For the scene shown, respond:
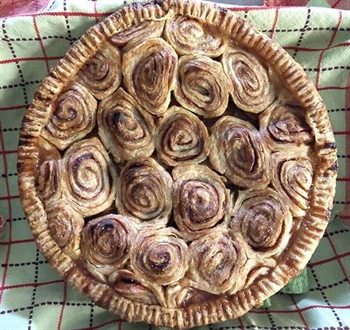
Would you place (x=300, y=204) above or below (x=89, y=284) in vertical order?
above

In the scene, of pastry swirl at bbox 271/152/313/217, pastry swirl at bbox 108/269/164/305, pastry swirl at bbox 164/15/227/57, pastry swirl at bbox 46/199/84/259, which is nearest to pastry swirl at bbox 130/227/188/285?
pastry swirl at bbox 108/269/164/305

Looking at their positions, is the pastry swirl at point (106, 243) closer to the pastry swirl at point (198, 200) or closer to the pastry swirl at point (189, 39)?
the pastry swirl at point (198, 200)

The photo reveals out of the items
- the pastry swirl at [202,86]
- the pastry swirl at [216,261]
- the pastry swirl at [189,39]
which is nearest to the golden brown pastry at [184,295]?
the pastry swirl at [216,261]

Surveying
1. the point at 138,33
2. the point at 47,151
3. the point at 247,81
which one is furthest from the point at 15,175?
the point at 247,81

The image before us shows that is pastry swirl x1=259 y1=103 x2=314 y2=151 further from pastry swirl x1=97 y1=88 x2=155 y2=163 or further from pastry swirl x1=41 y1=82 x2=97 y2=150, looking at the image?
pastry swirl x1=41 y1=82 x2=97 y2=150

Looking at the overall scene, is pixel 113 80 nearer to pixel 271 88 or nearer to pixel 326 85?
pixel 271 88

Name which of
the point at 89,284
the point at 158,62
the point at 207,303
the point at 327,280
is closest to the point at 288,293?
the point at 327,280
